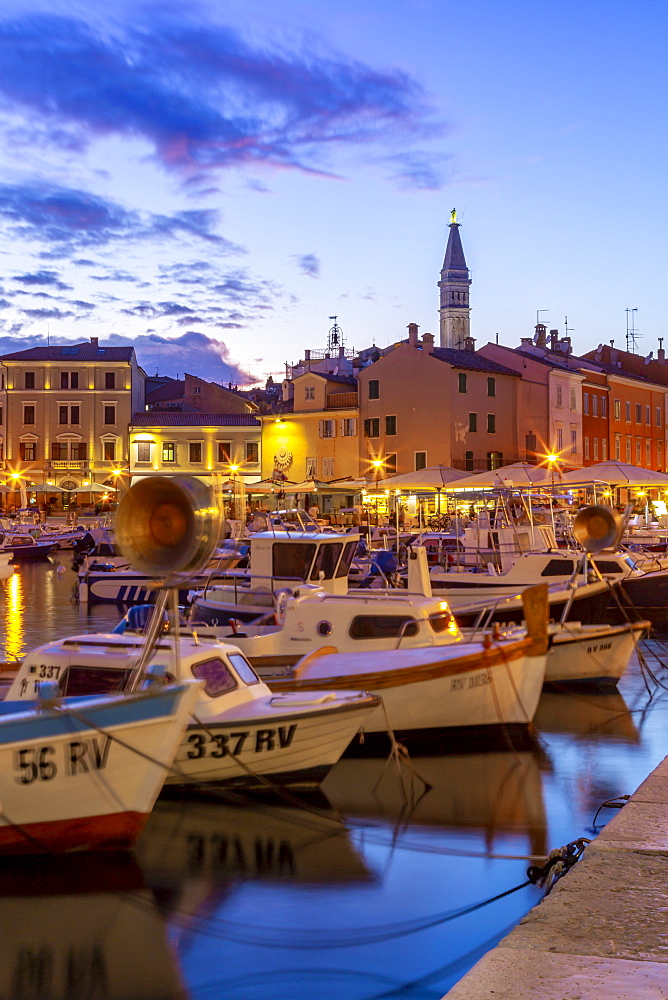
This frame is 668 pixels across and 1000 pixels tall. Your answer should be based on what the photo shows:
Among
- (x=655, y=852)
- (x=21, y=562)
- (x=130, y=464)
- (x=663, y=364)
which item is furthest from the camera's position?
(x=663, y=364)

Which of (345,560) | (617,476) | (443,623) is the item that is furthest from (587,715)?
(617,476)

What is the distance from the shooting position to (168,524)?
27.3 feet

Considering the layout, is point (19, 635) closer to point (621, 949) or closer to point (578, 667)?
point (578, 667)

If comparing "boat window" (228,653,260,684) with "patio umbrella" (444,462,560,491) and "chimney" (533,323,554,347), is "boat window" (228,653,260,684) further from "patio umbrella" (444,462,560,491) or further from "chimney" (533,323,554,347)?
"chimney" (533,323,554,347)

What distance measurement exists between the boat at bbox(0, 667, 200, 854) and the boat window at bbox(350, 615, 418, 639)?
5.45 m

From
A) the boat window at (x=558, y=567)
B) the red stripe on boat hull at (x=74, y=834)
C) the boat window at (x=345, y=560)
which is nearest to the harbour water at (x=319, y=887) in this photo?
the red stripe on boat hull at (x=74, y=834)

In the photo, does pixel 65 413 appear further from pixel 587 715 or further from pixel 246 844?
pixel 246 844

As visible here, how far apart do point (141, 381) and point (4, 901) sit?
238 feet

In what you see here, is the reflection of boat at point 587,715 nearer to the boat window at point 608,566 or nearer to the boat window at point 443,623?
the boat window at point 443,623

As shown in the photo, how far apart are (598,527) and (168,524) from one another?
7.49m

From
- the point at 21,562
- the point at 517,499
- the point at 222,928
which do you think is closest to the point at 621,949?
the point at 222,928

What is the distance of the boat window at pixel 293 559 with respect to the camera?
18.6 metres

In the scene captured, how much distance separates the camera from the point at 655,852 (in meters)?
6.55

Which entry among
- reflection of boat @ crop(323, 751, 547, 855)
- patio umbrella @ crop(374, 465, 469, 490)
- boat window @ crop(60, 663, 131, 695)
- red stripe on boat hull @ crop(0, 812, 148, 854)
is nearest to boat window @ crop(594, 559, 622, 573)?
patio umbrella @ crop(374, 465, 469, 490)
